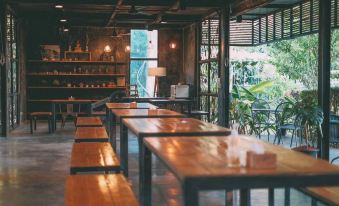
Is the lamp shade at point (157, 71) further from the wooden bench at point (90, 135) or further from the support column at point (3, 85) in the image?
the wooden bench at point (90, 135)

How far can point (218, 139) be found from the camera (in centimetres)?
329

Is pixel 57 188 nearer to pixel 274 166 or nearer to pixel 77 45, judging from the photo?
pixel 274 166

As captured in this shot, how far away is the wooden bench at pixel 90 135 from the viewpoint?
5824 millimetres

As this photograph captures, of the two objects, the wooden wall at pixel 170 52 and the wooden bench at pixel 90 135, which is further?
the wooden wall at pixel 170 52

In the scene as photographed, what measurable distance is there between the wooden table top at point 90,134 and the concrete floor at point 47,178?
1.77ft

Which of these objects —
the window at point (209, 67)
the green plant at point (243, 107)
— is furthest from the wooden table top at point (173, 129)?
the window at point (209, 67)

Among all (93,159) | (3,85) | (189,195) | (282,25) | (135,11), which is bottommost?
(93,159)

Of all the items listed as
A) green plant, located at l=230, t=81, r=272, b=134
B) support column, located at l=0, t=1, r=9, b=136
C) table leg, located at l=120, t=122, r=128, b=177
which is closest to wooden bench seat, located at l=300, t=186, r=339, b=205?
table leg, located at l=120, t=122, r=128, b=177

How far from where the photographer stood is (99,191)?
3305 millimetres

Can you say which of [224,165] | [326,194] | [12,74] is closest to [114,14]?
[12,74]

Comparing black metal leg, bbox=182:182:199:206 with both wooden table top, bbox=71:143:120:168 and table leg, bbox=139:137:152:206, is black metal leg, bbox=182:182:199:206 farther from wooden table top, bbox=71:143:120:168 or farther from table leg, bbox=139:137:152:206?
wooden table top, bbox=71:143:120:168

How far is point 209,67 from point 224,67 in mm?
1787

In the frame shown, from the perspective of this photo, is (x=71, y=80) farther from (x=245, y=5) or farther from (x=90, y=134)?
(x=90, y=134)

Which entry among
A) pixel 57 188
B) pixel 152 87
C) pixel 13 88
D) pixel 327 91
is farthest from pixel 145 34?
pixel 57 188
